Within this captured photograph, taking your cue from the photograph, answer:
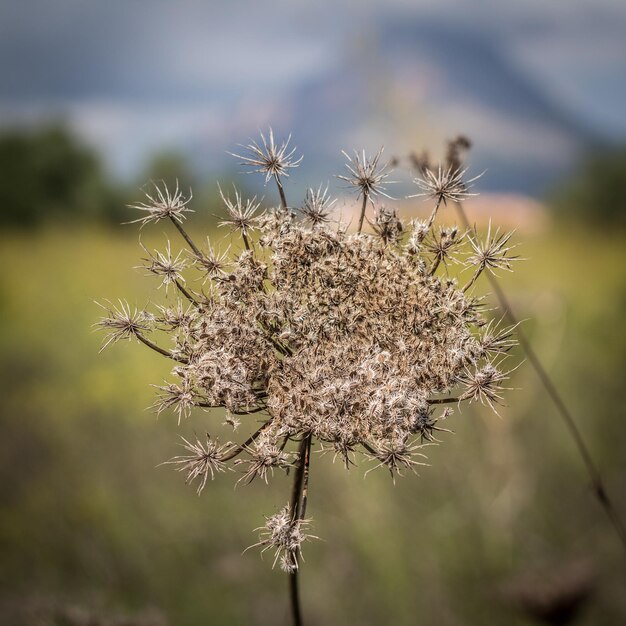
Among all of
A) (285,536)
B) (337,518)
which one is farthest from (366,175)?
(337,518)

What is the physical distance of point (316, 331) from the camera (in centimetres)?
238

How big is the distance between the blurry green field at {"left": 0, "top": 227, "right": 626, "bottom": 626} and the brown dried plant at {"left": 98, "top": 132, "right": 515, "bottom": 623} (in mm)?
3488

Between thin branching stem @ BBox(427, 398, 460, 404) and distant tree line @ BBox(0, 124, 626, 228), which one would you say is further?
distant tree line @ BBox(0, 124, 626, 228)

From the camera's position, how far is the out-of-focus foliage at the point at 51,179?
3173 cm

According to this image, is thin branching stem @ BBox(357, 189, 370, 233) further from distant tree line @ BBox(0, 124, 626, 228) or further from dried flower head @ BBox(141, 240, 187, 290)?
distant tree line @ BBox(0, 124, 626, 228)

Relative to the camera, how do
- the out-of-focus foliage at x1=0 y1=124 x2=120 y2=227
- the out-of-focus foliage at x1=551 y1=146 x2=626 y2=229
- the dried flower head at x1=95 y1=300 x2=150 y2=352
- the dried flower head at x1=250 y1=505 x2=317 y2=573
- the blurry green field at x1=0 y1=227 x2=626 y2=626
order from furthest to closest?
the out-of-focus foliage at x1=0 y1=124 x2=120 y2=227 → the out-of-focus foliage at x1=551 y1=146 x2=626 y2=229 → the blurry green field at x1=0 y1=227 x2=626 y2=626 → the dried flower head at x1=95 y1=300 x2=150 y2=352 → the dried flower head at x1=250 y1=505 x2=317 y2=573

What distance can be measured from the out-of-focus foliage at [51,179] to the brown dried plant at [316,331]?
2943 cm

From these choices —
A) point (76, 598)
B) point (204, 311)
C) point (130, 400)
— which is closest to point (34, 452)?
point (130, 400)

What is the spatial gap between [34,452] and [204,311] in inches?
478

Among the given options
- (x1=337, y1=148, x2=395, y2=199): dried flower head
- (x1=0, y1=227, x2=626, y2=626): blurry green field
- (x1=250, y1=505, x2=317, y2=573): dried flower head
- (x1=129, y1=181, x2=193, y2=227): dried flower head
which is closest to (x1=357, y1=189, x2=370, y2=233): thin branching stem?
(x1=337, y1=148, x2=395, y2=199): dried flower head

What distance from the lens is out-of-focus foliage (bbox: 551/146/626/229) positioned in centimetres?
2544

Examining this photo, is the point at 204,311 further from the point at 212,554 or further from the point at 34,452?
the point at 34,452

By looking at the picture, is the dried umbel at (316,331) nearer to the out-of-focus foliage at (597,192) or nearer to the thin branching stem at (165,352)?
the thin branching stem at (165,352)

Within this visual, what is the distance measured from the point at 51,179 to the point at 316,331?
36226 millimetres
